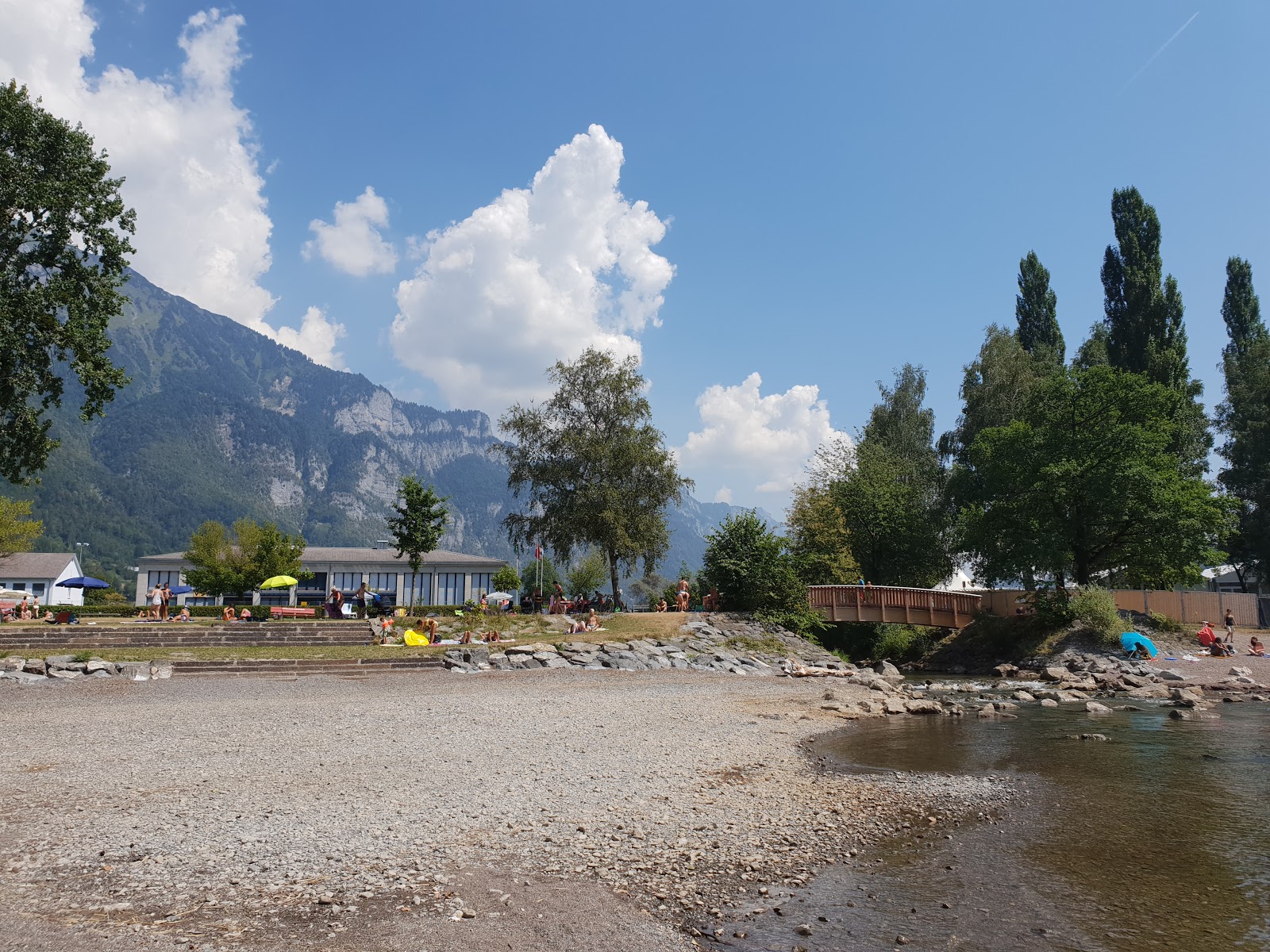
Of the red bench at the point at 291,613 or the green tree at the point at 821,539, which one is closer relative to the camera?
the red bench at the point at 291,613

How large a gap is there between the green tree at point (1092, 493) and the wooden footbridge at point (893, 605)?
355cm

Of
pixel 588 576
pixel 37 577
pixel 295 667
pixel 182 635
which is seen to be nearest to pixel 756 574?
pixel 295 667

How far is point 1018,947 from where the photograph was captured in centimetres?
620

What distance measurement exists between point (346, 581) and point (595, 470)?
196 ft

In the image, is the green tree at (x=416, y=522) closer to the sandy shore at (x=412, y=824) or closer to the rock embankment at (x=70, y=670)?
the rock embankment at (x=70, y=670)

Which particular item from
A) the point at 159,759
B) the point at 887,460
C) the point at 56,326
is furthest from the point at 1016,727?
the point at 887,460

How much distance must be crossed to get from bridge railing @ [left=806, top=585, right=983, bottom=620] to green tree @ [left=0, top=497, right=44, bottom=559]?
55.7m

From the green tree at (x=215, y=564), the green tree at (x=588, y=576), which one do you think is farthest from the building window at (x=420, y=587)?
the green tree at (x=215, y=564)

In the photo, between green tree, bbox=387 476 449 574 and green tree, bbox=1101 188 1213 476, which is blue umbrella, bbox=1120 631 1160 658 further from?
green tree, bbox=387 476 449 574

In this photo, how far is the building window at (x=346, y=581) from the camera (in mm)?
93812

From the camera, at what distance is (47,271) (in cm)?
2880

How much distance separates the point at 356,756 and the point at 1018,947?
947cm

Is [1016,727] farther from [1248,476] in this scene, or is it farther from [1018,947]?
[1248,476]

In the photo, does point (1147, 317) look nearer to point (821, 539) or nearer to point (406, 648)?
point (821, 539)
